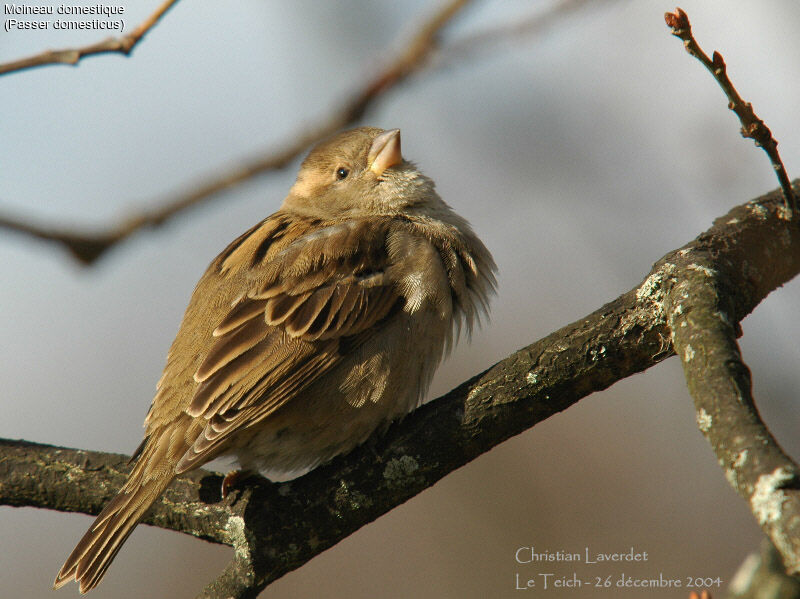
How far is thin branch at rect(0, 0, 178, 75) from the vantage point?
277 centimetres

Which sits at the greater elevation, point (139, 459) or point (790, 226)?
point (790, 226)

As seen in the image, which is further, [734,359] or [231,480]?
[231,480]

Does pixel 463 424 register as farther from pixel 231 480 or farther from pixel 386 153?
pixel 386 153

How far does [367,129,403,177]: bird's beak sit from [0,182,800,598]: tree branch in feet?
5.93

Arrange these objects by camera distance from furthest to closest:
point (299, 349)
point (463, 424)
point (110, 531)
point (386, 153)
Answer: point (386, 153) → point (299, 349) → point (110, 531) → point (463, 424)

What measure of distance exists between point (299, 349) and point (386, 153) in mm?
1672

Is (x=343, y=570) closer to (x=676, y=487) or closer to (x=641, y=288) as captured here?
(x=676, y=487)

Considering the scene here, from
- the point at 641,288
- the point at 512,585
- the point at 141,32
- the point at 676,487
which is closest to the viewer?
the point at 141,32

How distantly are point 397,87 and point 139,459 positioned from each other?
6.01 feet

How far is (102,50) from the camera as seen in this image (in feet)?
9.52

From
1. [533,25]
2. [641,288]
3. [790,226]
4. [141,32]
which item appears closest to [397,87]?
[533,25]

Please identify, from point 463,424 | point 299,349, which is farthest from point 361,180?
point 463,424

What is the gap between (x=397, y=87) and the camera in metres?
3.45

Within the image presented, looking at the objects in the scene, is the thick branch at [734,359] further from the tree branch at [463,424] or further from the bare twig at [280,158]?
the bare twig at [280,158]
